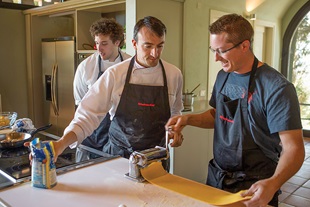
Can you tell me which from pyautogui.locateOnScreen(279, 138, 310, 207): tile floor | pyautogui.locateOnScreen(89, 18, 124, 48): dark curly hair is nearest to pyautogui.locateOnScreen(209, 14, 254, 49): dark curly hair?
pyautogui.locateOnScreen(89, 18, 124, 48): dark curly hair

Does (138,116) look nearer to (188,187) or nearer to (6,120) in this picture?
(188,187)

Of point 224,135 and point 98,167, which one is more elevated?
point 224,135

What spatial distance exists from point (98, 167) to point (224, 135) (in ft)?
2.03

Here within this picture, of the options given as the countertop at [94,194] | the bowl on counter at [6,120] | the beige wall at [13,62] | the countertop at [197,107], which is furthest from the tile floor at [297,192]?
the beige wall at [13,62]

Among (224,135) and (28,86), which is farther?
(28,86)

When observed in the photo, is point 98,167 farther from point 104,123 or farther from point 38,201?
point 104,123

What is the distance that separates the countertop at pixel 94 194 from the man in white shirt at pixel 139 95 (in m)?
0.40

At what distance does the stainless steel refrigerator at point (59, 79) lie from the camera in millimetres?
4012

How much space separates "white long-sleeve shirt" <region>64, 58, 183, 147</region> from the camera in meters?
1.56

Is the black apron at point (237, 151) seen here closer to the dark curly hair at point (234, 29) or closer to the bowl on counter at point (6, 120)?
the dark curly hair at point (234, 29)

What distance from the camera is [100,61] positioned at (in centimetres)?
244

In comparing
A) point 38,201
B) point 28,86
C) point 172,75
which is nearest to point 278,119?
point 172,75

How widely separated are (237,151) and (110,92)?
72cm

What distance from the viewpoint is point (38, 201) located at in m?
1.14
